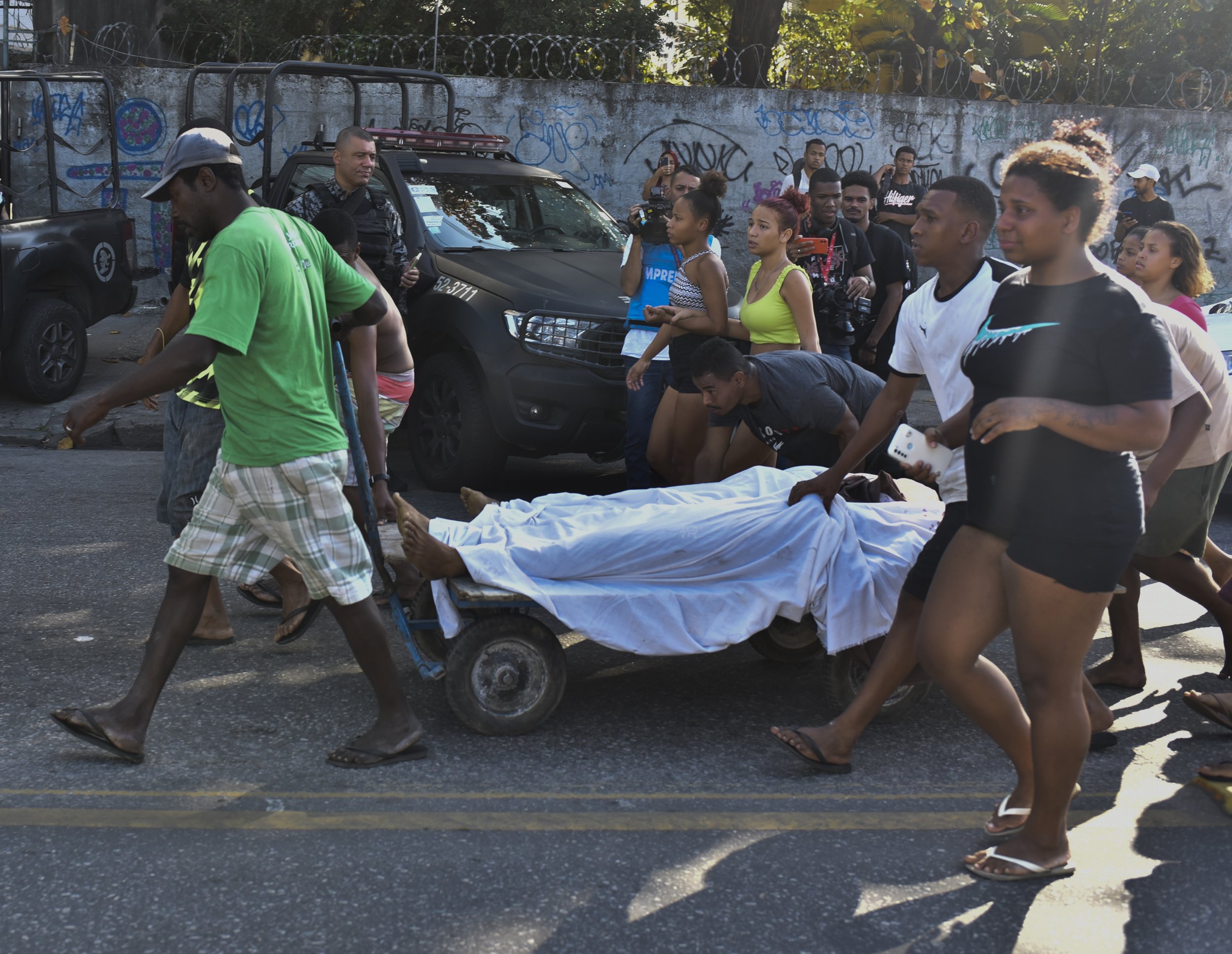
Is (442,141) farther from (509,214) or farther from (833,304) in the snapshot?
(833,304)

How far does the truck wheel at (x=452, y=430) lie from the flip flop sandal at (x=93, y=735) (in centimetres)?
367

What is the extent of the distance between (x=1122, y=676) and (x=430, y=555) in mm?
2664

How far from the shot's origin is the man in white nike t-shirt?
3805 mm

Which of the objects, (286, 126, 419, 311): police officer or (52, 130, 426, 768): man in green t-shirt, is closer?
(52, 130, 426, 768): man in green t-shirt

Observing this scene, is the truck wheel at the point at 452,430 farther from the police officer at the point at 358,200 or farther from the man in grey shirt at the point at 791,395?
the man in grey shirt at the point at 791,395

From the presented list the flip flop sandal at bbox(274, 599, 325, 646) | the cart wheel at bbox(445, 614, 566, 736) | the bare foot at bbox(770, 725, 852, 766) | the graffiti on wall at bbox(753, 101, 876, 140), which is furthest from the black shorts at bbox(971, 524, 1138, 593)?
the graffiti on wall at bbox(753, 101, 876, 140)

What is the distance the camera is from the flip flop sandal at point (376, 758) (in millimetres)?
3846

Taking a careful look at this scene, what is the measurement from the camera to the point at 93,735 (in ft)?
12.2

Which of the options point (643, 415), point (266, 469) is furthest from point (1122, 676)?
point (266, 469)

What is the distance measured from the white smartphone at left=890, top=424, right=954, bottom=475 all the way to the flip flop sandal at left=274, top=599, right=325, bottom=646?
2.20 meters

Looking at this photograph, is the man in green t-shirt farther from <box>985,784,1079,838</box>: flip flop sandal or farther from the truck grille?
the truck grille

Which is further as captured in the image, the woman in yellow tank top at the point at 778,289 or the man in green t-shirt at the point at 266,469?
the woman in yellow tank top at the point at 778,289

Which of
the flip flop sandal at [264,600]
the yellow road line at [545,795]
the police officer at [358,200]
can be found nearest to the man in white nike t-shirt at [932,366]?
the yellow road line at [545,795]

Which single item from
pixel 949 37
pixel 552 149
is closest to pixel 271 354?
pixel 552 149
